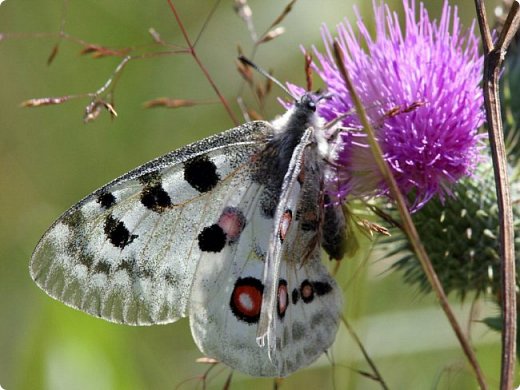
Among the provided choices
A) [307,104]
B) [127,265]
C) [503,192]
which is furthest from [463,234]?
[127,265]

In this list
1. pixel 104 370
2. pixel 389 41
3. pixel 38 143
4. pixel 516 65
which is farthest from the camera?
pixel 38 143

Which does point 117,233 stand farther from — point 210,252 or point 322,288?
point 322,288

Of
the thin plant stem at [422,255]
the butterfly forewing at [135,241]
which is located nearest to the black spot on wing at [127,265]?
the butterfly forewing at [135,241]

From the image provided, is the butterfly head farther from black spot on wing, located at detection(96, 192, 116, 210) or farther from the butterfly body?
black spot on wing, located at detection(96, 192, 116, 210)

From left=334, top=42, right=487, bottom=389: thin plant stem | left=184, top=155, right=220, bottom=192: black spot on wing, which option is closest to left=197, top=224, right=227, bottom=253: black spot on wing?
left=184, top=155, right=220, bottom=192: black spot on wing

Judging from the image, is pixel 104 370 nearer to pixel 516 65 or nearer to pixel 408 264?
pixel 408 264

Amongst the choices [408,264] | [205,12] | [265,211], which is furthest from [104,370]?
[205,12]
